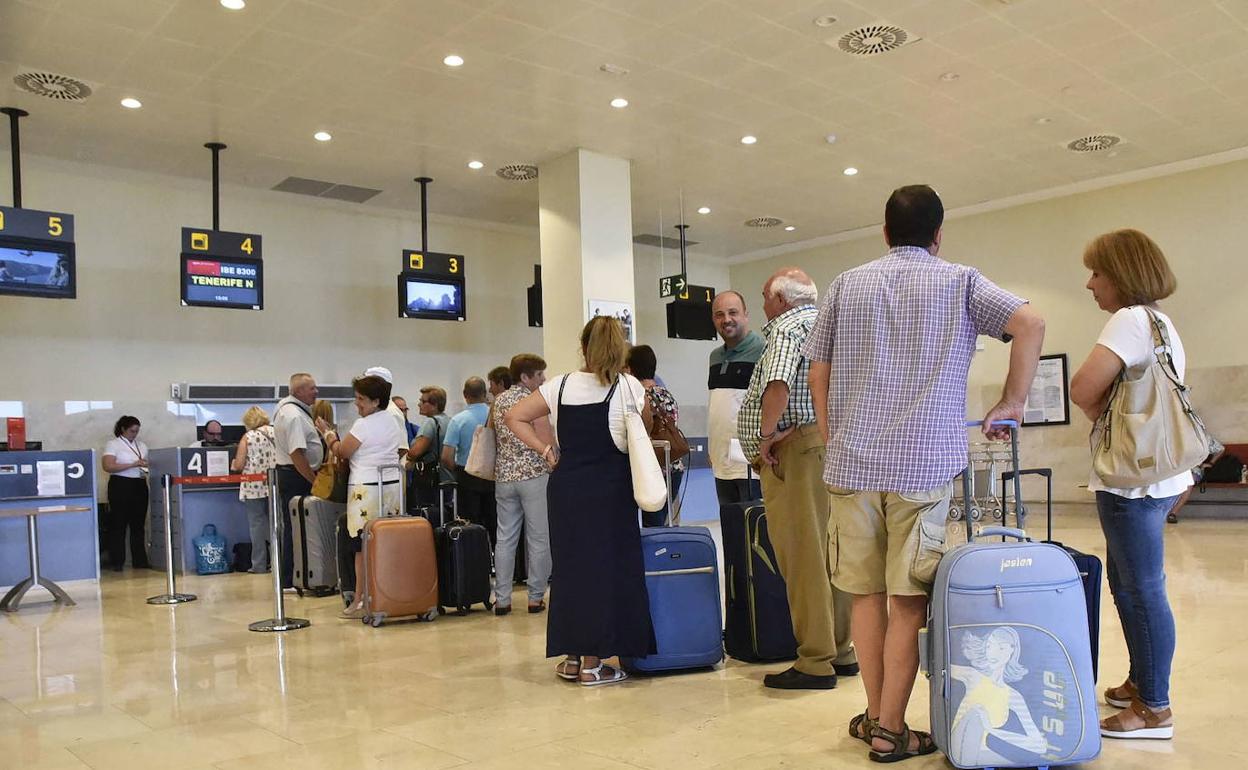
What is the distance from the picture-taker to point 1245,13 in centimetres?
676

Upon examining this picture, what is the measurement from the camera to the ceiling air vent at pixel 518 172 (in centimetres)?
969

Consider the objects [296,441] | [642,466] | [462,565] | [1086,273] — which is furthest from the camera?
[1086,273]

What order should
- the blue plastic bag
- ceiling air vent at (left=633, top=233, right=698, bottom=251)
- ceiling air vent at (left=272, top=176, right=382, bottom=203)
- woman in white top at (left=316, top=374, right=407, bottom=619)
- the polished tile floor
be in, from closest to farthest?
the polished tile floor < woman in white top at (left=316, top=374, right=407, bottom=619) < the blue plastic bag < ceiling air vent at (left=272, top=176, right=382, bottom=203) < ceiling air vent at (left=633, top=233, right=698, bottom=251)

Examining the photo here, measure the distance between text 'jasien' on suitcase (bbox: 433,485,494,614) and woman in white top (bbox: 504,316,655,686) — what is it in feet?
6.61

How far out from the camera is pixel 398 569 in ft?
18.2

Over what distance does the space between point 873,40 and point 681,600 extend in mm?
4621

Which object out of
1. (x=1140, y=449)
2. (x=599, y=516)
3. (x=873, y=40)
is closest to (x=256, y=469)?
(x=599, y=516)

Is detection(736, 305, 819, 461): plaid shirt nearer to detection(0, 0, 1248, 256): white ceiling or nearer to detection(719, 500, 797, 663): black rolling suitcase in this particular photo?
detection(719, 500, 797, 663): black rolling suitcase

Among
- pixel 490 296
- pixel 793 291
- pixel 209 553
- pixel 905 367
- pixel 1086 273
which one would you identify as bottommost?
pixel 209 553

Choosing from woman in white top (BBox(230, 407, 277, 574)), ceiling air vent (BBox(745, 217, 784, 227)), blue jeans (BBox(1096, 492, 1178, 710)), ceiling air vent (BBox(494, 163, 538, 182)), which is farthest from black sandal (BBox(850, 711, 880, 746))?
ceiling air vent (BBox(745, 217, 784, 227))

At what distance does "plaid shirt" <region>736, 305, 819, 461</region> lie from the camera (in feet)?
11.3

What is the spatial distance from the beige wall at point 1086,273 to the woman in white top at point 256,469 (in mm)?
7967

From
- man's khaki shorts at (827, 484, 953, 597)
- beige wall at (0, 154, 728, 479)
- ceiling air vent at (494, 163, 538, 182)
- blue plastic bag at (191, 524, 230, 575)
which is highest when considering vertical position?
ceiling air vent at (494, 163, 538, 182)

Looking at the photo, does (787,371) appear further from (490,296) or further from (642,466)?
(490,296)
